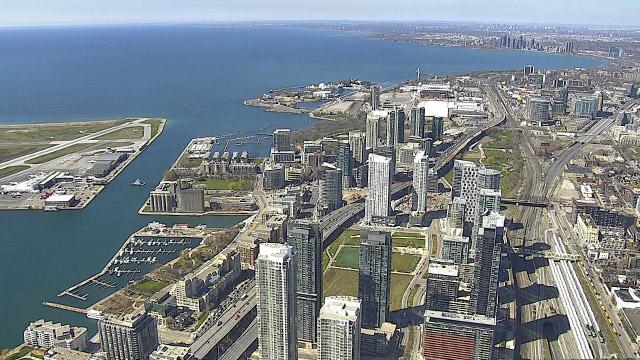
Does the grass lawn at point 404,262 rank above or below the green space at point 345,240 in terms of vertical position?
below

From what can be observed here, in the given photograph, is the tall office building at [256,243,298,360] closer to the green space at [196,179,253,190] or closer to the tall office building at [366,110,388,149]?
the green space at [196,179,253,190]

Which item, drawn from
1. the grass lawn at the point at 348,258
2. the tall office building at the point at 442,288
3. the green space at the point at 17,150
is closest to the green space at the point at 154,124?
the green space at the point at 17,150

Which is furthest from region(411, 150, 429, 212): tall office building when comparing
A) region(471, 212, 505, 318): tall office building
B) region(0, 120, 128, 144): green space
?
region(0, 120, 128, 144): green space

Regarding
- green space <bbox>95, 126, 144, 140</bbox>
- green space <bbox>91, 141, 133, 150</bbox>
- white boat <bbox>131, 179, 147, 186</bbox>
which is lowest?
white boat <bbox>131, 179, 147, 186</bbox>

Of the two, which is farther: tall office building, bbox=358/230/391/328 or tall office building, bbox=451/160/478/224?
tall office building, bbox=451/160/478/224

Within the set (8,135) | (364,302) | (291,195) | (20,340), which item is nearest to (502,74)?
(291,195)

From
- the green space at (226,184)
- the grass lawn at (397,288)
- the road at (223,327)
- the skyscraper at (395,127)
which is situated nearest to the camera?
the road at (223,327)

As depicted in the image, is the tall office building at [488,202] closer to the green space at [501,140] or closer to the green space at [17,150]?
the green space at [501,140]

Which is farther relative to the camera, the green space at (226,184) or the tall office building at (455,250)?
the green space at (226,184)
